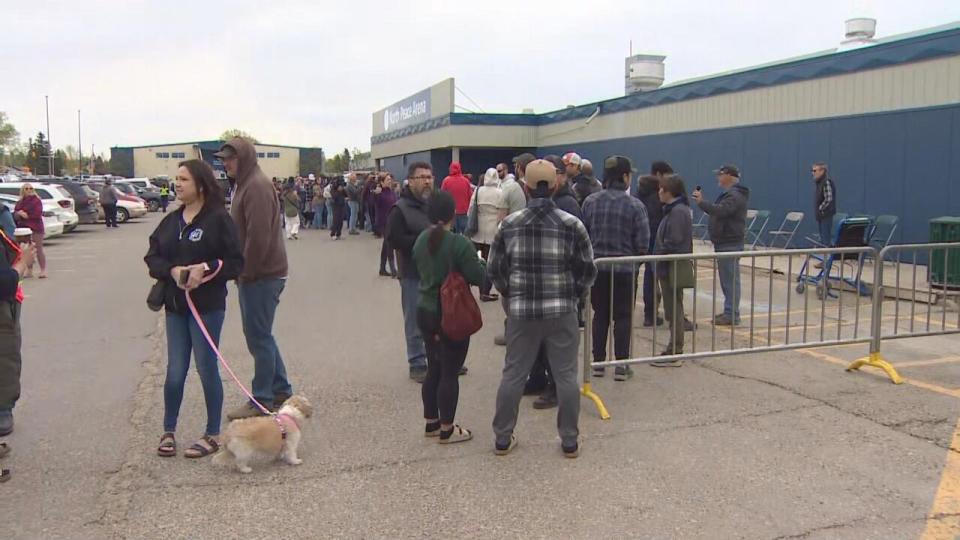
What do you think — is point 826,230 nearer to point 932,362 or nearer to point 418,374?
point 932,362

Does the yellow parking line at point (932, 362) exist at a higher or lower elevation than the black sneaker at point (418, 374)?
higher

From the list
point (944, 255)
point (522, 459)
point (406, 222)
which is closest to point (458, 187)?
point (406, 222)

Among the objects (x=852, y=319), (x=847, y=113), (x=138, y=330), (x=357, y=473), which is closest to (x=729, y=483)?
(x=357, y=473)

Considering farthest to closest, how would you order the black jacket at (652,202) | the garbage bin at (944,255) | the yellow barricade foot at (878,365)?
the garbage bin at (944,255), the black jacket at (652,202), the yellow barricade foot at (878,365)

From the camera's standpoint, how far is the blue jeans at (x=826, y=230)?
12.6 m

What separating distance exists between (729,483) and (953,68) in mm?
11606

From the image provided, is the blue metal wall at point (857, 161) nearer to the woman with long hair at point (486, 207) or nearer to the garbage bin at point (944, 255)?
the garbage bin at point (944, 255)

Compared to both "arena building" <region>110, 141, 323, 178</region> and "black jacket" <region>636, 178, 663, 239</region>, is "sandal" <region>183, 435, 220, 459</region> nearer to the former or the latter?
"black jacket" <region>636, 178, 663, 239</region>

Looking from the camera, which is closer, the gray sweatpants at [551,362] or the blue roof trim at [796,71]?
the gray sweatpants at [551,362]

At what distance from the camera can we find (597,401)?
5816 millimetres

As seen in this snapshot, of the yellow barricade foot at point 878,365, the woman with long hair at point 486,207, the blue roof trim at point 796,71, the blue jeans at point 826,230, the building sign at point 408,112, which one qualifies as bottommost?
the yellow barricade foot at point 878,365

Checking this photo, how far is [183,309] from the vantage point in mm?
4812

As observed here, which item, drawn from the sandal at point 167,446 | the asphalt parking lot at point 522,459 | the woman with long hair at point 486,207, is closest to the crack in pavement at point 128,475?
the asphalt parking lot at point 522,459

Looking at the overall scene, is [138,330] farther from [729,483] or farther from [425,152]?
[425,152]
